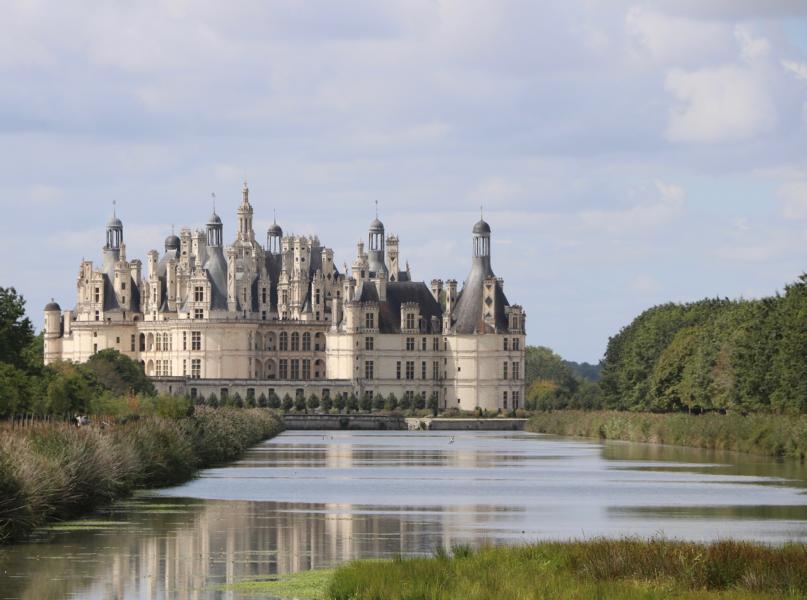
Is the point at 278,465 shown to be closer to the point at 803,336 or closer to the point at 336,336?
the point at 803,336

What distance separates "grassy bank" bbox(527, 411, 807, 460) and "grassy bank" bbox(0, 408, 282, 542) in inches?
789

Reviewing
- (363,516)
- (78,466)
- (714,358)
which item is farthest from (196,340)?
(78,466)

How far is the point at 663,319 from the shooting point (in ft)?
338

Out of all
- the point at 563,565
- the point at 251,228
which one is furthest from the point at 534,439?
the point at 563,565

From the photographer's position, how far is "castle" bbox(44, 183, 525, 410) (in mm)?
136750

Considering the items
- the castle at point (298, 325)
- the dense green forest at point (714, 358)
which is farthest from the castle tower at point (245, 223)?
the dense green forest at point (714, 358)

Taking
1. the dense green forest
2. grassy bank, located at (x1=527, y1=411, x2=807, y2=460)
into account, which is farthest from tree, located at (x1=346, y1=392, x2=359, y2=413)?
grassy bank, located at (x1=527, y1=411, x2=807, y2=460)

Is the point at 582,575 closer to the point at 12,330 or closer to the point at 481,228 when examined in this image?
the point at 12,330

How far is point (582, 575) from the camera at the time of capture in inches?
807

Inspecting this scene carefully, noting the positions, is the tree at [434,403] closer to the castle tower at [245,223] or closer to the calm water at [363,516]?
the castle tower at [245,223]

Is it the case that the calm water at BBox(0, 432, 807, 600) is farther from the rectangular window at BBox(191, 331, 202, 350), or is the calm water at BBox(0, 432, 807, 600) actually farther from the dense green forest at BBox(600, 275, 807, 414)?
the rectangular window at BBox(191, 331, 202, 350)

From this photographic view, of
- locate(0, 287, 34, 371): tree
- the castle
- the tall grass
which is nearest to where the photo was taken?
the tall grass

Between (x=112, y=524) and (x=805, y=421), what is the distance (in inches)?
1288

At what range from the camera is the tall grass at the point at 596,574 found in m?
19.0
